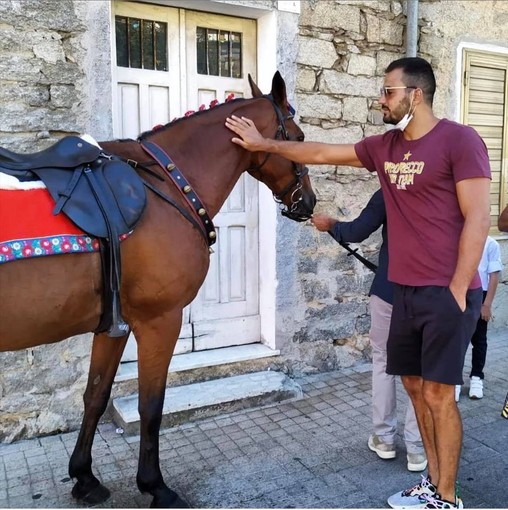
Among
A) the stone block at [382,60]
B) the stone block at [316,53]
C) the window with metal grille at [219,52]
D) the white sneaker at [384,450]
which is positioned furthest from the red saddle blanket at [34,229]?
the stone block at [382,60]

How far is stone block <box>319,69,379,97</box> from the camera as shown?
4.87 metres

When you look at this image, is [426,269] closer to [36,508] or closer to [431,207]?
[431,207]

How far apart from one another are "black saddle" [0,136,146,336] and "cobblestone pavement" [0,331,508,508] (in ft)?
3.87

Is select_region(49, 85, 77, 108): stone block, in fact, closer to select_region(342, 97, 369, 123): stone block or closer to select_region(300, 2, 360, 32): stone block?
select_region(300, 2, 360, 32): stone block

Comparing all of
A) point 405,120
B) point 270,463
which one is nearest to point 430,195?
point 405,120

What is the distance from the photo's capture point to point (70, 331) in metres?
2.50

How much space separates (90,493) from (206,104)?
3004 mm

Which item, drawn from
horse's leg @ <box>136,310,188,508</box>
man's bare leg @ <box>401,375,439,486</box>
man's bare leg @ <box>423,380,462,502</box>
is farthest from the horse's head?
man's bare leg @ <box>423,380,462,502</box>

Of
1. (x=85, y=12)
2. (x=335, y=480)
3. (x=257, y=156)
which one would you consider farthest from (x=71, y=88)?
(x=335, y=480)

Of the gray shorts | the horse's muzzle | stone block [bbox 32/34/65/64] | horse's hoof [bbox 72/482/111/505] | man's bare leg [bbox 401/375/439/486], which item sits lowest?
horse's hoof [bbox 72/482/111/505]

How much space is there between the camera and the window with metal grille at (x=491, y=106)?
600 centimetres

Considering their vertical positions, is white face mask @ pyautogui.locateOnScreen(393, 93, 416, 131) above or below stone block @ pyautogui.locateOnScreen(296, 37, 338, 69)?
below

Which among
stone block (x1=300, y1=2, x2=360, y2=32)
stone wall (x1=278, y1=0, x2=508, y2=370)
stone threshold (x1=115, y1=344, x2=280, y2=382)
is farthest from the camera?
stone wall (x1=278, y1=0, x2=508, y2=370)

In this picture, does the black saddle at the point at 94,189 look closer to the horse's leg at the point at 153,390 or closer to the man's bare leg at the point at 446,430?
the horse's leg at the point at 153,390
